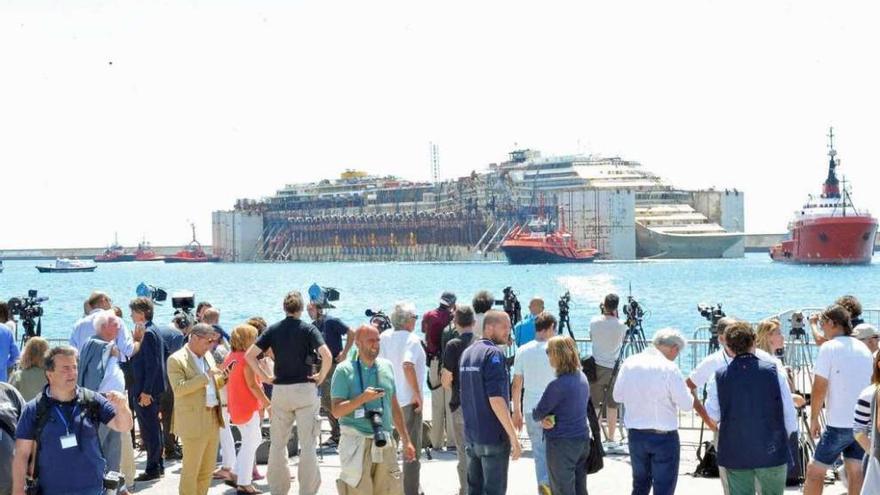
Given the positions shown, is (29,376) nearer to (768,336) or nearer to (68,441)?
(68,441)

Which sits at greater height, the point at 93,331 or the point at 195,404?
the point at 93,331

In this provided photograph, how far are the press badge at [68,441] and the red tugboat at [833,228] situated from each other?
327 feet

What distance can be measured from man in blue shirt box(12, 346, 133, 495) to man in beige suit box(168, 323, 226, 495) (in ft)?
7.05

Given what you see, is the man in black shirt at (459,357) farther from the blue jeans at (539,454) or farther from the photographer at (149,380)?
the photographer at (149,380)

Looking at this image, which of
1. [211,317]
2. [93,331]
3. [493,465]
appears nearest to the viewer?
[493,465]

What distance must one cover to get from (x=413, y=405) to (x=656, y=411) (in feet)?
6.88

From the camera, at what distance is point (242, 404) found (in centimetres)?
857

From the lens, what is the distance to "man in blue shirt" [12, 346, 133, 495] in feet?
17.8

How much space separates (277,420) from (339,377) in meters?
1.49

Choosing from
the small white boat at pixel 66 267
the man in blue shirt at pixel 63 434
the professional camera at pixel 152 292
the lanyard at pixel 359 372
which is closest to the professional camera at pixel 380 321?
the lanyard at pixel 359 372

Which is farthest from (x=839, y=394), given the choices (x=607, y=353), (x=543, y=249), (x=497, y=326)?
(x=543, y=249)

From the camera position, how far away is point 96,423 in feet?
18.3

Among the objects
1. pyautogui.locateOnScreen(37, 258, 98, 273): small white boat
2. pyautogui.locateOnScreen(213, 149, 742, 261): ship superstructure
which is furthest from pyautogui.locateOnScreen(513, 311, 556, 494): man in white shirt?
pyautogui.locateOnScreen(37, 258, 98, 273): small white boat

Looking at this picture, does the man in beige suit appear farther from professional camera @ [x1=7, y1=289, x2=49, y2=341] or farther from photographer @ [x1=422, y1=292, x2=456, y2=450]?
professional camera @ [x1=7, y1=289, x2=49, y2=341]
